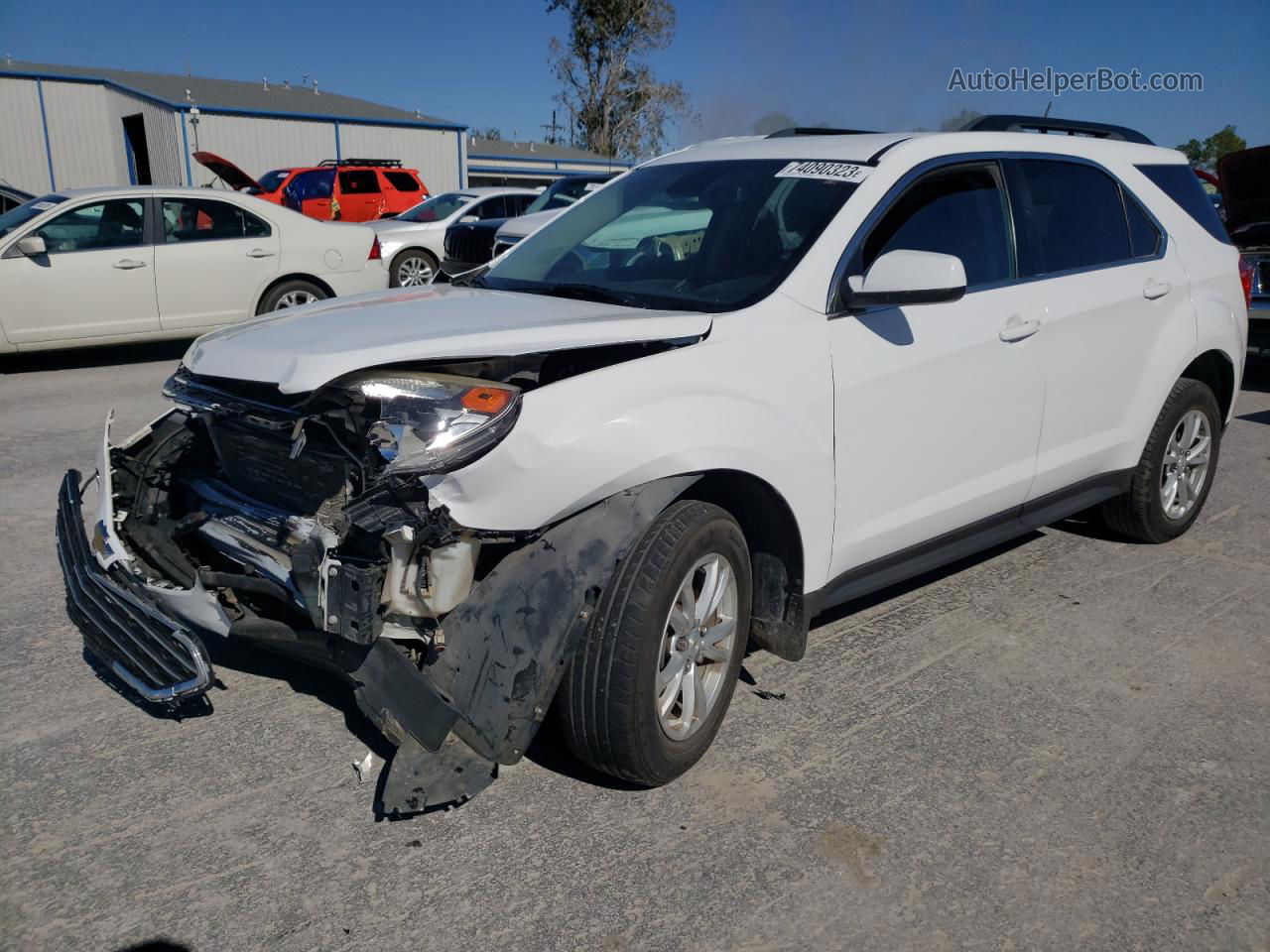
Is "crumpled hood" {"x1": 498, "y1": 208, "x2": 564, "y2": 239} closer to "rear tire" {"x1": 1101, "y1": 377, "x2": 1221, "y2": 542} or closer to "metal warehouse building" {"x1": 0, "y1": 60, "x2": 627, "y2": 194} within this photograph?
"rear tire" {"x1": 1101, "y1": 377, "x2": 1221, "y2": 542}

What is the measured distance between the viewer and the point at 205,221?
32.4 ft

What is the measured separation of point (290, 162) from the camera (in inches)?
1416

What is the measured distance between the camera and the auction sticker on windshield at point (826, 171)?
3.60 meters

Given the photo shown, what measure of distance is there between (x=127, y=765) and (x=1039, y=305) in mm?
3528

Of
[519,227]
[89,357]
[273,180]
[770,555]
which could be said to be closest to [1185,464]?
[770,555]

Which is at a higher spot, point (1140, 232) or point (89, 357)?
point (1140, 232)

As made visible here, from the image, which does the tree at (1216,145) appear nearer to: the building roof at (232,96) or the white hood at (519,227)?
the building roof at (232,96)

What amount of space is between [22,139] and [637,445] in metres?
40.0

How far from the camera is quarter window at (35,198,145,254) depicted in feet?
30.1

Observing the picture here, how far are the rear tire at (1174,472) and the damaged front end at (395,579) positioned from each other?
9.96 feet

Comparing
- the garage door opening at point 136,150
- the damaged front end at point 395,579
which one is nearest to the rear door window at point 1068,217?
the damaged front end at point 395,579

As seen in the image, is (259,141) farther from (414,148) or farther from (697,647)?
(697,647)

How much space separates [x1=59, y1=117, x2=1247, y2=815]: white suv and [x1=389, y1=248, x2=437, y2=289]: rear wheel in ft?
33.9

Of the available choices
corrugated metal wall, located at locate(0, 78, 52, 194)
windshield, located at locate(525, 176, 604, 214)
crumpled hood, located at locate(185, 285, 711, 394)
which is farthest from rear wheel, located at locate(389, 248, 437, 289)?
corrugated metal wall, located at locate(0, 78, 52, 194)
